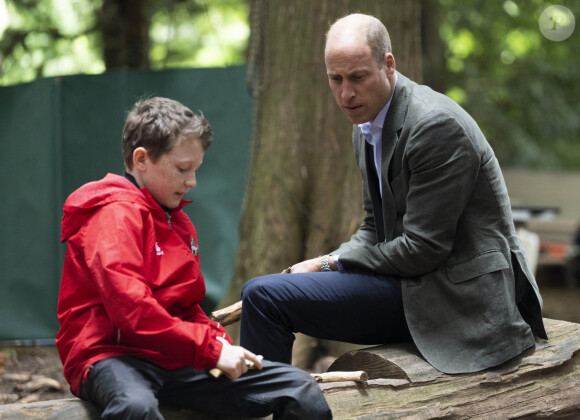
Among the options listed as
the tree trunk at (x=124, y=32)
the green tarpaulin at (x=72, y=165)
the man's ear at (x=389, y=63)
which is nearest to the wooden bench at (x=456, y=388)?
the man's ear at (x=389, y=63)

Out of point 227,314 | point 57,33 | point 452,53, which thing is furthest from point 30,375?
point 452,53

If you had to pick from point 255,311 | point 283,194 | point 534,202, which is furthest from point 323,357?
point 534,202

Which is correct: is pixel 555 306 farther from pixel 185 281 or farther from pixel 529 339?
pixel 185 281

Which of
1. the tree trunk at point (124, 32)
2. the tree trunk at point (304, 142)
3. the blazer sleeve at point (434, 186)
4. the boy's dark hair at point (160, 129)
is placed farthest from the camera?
the tree trunk at point (124, 32)

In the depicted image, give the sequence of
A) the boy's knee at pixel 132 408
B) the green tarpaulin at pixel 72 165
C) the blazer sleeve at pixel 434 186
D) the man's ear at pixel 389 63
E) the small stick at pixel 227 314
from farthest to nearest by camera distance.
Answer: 1. the green tarpaulin at pixel 72 165
2. the small stick at pixel 227 314
3. the man's ear at pixel 389 63
4. the blazer sleeve at pixel 434 186
5. the boy's knee at pixel 132 408

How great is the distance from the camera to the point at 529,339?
9.71ft

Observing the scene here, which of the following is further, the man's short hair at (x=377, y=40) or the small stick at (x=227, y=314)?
the small stick at (x=227, y=314)

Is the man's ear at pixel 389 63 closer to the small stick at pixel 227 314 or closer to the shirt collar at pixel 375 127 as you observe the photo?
the shirt collar at pixel 375 127

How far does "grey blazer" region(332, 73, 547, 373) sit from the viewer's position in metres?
2.82

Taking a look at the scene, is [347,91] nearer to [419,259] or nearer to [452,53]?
[419,259]

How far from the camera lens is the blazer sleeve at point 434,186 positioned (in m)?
2.81

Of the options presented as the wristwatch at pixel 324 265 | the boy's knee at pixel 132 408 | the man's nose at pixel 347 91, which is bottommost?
the boy's knee at pixel 132 408

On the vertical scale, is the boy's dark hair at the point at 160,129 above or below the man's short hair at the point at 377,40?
below

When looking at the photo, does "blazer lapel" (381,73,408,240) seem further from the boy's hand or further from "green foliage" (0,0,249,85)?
"green foliage" (0,0,249,85)
